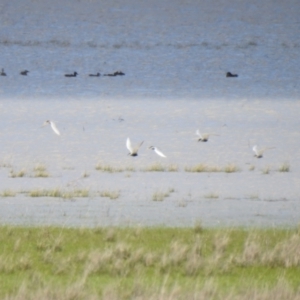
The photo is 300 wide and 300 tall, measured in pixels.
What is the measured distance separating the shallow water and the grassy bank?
1.14 m

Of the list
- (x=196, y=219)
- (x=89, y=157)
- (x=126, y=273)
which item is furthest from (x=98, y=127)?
(x=126, y=273)

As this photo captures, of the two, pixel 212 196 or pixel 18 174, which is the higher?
pixel 212 196

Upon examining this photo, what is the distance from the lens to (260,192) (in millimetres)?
14148

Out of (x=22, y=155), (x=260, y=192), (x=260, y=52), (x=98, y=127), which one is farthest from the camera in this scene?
(x=260, y=52)

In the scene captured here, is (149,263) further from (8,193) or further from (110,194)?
(8,193)

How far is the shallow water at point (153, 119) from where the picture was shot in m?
12.8

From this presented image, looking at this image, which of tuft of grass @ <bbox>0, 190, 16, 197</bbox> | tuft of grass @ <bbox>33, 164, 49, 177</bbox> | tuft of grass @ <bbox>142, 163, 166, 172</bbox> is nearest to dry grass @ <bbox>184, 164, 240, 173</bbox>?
tuft of grass @ <bbox>142, 163, 166, 172</bbox>

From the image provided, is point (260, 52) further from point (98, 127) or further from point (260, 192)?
point (260, 192)

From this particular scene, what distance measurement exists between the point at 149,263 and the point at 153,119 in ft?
53.8

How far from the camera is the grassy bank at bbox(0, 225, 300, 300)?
779 cm

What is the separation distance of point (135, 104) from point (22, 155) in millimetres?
12638

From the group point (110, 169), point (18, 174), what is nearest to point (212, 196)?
point (110, 169)

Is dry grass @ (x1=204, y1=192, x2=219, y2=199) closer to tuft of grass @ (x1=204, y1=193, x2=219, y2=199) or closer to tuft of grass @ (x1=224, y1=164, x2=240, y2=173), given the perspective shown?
tuft of grass @ (x1=204, y1=193, x2=219, y2=199)

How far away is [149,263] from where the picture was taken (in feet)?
29.4
